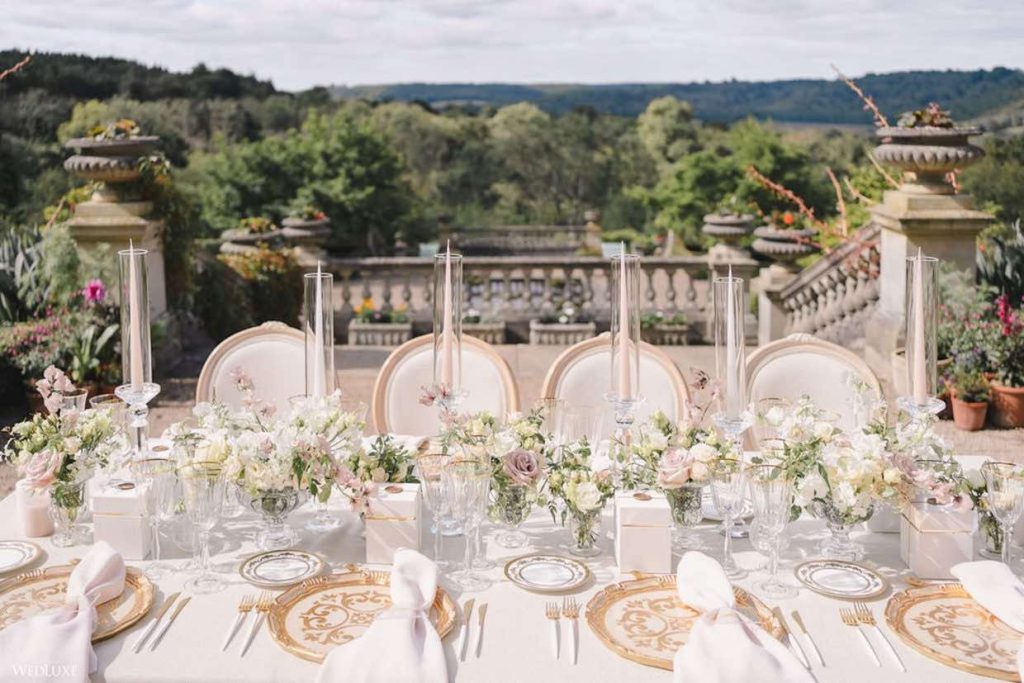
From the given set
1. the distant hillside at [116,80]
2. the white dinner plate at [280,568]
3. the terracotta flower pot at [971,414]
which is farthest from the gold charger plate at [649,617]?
the distant hillside at [116,80]

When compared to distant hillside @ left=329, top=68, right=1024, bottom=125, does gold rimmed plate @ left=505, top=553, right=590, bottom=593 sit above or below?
below

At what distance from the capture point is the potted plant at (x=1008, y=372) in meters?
4.80

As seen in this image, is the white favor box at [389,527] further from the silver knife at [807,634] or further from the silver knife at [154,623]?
the silver knife at [807,634]

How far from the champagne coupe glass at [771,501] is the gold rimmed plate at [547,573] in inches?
12.5

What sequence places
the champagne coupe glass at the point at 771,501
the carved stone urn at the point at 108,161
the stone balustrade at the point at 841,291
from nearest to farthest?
the champagne coupe glass at the point at 771,501 → the carved stone urn at the point at 108,161 → the stone balustrade at the point at 841,291

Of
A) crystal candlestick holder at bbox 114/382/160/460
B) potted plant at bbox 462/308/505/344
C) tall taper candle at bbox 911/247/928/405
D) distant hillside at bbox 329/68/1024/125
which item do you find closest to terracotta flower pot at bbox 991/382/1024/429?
tall taper candle at bbox 911/247/928/405

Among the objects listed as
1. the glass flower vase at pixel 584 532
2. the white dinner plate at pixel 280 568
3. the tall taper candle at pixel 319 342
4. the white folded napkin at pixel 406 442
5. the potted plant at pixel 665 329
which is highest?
the tall taper candle at pixel 319 342

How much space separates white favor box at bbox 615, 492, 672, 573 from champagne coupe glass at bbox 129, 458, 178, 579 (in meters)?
0.77

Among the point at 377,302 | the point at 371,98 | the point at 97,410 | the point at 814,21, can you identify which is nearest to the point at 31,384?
the point at 97,410

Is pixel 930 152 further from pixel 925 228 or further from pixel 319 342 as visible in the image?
pixel 319 342

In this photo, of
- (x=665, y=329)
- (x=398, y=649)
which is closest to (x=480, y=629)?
(x=398, y=649)

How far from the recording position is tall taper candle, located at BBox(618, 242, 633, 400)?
7.02ft

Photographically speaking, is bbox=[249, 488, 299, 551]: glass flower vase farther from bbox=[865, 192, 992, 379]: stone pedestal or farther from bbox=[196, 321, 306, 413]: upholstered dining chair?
bbox=[865, 192, 992, 379]: stone pedestal

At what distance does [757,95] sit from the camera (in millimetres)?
24562
